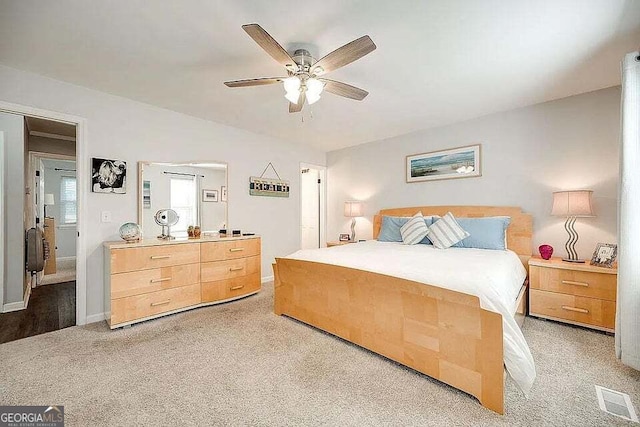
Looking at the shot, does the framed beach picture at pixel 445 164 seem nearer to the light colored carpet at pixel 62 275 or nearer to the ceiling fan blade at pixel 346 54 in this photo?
the ceiling fan blade at pixel 346 54

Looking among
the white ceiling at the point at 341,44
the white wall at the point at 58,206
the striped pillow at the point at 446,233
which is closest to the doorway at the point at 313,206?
the white ceiling at the point at 341,44

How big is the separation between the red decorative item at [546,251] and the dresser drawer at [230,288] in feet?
10.8

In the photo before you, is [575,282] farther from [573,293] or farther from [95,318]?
[95,318]

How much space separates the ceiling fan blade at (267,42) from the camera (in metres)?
1.49

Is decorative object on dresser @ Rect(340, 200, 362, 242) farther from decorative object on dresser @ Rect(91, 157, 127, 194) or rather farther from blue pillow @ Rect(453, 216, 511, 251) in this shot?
decorative object on dresser @ Rect(91, 157, 127, 194)

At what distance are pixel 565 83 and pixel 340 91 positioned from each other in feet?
7.23

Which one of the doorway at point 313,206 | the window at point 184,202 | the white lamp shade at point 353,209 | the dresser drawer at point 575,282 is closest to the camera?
the dresser drawer at point 575,282

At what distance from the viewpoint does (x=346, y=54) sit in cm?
173

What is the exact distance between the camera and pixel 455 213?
3646 mm

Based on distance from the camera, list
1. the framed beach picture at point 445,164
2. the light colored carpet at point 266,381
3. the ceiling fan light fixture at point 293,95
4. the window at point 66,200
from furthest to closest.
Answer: the window at point 66,200
the framed beach picture at point 445,164
the ceiling fan light fixture at point 293,95
the light colored carpet at point 266,381

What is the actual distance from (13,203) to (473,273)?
15.7ft

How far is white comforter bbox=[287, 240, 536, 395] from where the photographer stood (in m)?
1.47

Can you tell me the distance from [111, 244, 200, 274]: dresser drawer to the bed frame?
100 centimetres

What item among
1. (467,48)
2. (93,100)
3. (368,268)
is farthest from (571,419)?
(93,100)
